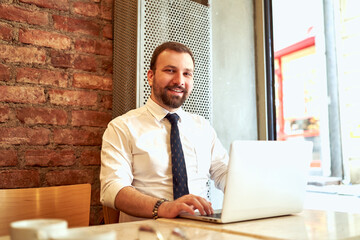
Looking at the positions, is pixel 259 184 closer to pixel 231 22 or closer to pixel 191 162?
pixel 191 162

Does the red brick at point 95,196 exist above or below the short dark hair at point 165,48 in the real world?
below

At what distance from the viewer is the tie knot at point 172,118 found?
70.7 inches

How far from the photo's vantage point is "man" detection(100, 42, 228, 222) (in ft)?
5.13

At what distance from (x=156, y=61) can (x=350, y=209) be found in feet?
4.60

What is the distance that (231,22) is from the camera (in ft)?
8.39

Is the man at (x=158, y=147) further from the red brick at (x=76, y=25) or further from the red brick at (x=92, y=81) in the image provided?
the red brick at (x=76, y=25)


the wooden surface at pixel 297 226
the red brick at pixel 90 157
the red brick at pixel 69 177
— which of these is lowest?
the wooden surface at pixel 297 226

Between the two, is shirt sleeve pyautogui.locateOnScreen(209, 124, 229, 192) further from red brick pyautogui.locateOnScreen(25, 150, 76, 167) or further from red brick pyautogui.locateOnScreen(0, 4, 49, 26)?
red brick pyautogui.locateOnScreen(0, 4, 49, 26)

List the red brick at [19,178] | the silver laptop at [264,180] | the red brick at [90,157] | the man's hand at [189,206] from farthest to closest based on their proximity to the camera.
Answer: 1. the red brick at [90,157]
2. the red brick at [19,178]
3. the man's hand at [189,206]
4. the silver laptop at [264,180]

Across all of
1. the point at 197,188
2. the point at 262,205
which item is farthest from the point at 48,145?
the point at 262,205

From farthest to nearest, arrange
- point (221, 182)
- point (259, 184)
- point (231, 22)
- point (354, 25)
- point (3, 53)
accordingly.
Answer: point (231, 22) < point (354, 25) < point (221, 182) < point (3, 53) < point (259, 184)

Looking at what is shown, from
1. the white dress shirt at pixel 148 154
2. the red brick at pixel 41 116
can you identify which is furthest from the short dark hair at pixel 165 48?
the red brick at pixel 41 116

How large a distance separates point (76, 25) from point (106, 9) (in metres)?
0.23

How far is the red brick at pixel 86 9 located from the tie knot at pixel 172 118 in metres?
0.79
